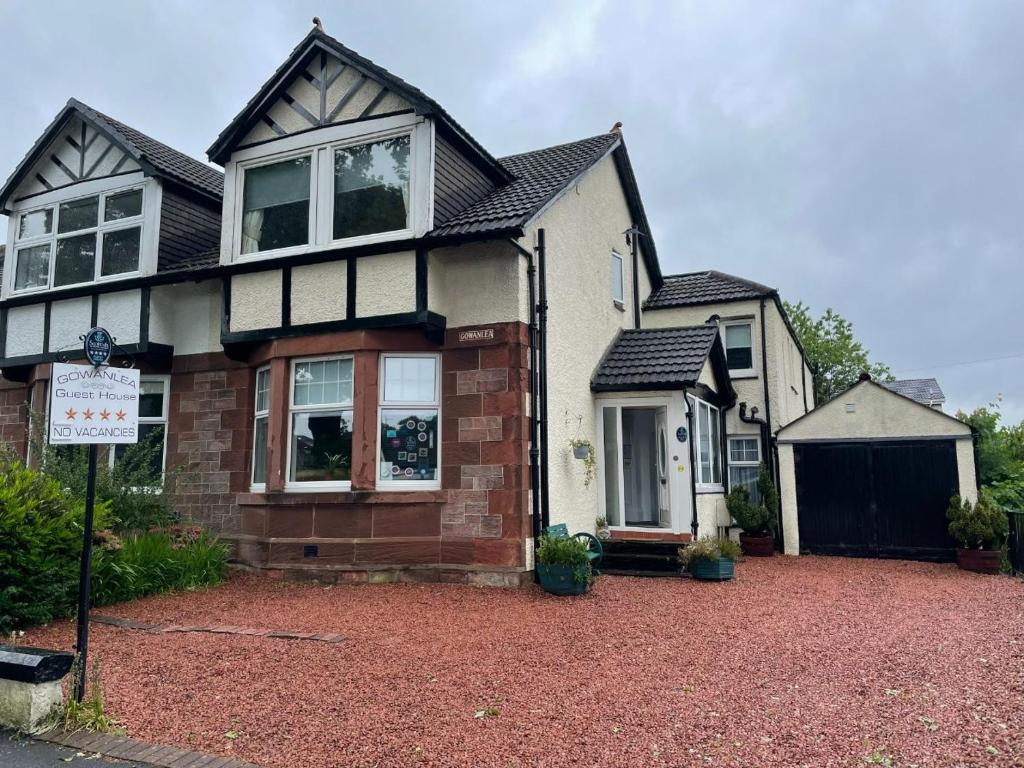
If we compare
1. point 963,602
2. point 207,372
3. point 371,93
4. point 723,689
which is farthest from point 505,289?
point 963,602

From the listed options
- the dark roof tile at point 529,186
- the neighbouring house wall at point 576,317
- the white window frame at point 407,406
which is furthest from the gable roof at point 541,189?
the white window frame at point 407,406

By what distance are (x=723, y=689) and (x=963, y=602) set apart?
Answer: 5498 mm

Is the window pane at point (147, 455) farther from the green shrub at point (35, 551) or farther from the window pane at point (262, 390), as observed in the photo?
the green shrub at point (35, 551)

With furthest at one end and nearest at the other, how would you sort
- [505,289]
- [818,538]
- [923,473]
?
[818,538] < [923,473] < [505,289]

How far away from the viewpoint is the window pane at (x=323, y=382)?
10.4 metres

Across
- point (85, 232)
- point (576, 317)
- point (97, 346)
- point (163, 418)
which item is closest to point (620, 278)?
point (576, 317)

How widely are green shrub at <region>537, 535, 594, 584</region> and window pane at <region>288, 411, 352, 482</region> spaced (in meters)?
2.96

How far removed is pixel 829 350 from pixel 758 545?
1072 inches

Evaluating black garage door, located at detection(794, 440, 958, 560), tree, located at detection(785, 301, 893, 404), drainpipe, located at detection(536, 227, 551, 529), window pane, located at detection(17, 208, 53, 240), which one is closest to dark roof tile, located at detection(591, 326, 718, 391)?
drainpipe, located at detection(536, 227, 551, 529)

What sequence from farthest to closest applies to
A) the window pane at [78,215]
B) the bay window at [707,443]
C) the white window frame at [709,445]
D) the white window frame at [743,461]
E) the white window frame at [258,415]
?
the white window frame at [743,461] < the bay window at [707,443] < the window pane at [78,215] < the white window frame at [709,445] < the white window frame at [258,415]

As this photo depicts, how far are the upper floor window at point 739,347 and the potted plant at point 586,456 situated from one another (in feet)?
21.6

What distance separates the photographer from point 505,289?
10117 mm

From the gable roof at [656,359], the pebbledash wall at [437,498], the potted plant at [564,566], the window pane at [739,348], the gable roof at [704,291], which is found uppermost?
the gable roof at [704,291]

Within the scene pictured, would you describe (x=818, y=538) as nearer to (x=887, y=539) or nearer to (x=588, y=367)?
(x=887, y=539)
